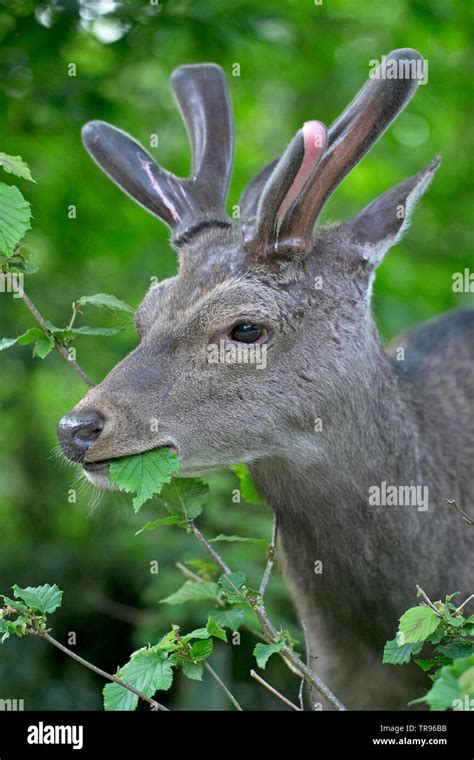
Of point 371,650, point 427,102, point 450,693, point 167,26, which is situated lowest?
point 450,693

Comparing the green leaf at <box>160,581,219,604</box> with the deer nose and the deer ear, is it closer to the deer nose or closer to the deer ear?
the deer nose

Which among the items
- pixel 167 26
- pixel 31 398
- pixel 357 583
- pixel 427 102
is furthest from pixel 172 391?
pixel 427 102

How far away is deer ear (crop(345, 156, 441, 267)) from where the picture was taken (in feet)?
14.8

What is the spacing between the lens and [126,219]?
7.63 metres

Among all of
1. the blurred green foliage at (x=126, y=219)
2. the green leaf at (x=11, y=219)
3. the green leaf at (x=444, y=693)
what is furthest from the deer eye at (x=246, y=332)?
the blurred green foliage at (x=126, y=219)

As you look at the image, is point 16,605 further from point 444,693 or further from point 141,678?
point 444,693

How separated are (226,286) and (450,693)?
6.29 feet

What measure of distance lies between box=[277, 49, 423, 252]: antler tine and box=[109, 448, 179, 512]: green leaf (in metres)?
1.09

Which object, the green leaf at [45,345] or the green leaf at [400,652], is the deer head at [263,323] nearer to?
the green leaf at [45,345]

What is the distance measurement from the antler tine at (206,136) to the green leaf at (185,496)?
122 centimetres

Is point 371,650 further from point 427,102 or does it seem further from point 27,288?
point 427,102

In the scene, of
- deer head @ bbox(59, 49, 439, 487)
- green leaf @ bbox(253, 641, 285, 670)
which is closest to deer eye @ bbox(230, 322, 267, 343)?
deer head @ bbox(59, 49, 439, 487)

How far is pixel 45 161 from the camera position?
7375 mm

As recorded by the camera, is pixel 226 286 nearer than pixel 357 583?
Yes
